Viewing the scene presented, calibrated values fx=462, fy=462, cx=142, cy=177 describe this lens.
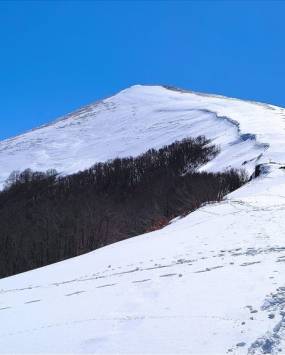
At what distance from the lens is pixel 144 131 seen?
91.1 m

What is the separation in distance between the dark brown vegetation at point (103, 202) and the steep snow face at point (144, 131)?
4.75 meters

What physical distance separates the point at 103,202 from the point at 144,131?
41.8 metres

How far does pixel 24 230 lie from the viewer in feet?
157

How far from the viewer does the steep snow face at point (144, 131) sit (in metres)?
54.0

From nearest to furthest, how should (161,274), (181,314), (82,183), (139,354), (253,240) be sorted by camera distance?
(139,354), (181,314), (161,274), (253,240), (82,183)

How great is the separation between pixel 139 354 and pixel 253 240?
7.04 meters

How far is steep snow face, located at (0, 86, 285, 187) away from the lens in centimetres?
5400

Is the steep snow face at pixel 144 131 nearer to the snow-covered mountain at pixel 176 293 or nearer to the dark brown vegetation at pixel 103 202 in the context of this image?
the dark brown vegetation at pixel 103 202

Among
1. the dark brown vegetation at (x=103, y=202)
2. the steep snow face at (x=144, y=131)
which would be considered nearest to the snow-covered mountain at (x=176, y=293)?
the dark brown vegetation at (x=103, y=202)

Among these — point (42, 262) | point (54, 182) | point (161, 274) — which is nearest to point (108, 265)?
point (161, 274)

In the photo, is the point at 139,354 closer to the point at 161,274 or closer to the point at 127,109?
the point at 161,274

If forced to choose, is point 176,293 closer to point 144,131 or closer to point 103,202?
point 103,202

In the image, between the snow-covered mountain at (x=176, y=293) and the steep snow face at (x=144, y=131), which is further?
the steep snow face at (x=144, y=131)

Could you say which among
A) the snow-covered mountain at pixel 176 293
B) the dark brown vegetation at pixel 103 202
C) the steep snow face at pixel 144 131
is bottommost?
the snow-covered mountain at pixel 176 293
